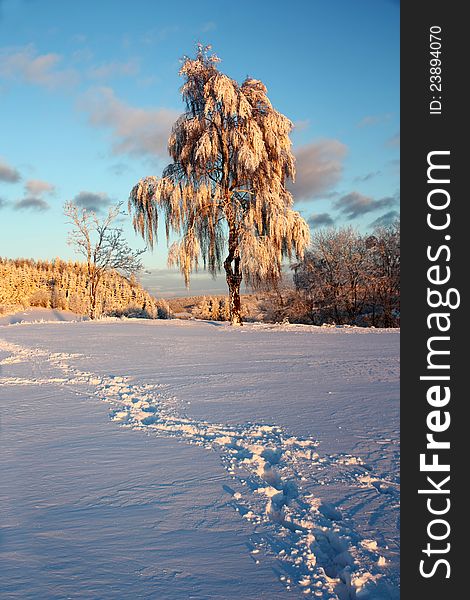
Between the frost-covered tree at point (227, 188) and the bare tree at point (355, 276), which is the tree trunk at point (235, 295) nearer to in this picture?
the frost-covered tree at point (227, 188)

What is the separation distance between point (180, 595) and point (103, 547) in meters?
0.55

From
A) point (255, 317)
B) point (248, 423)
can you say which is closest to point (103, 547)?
point (248, 423)

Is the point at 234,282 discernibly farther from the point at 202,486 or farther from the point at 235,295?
the point at 202,486

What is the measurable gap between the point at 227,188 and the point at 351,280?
1147 centimetres

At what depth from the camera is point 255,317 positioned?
2922cm

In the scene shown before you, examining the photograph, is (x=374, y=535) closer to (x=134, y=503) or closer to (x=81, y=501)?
(x=134, y=503)

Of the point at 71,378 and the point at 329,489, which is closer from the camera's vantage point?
the point at 329,489

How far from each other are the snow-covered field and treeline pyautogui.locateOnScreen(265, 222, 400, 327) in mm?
17321

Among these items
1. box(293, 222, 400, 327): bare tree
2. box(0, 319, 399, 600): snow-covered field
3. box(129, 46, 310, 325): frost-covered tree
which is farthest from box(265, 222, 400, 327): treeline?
box(0, 319, 399, 600): snow-covered field

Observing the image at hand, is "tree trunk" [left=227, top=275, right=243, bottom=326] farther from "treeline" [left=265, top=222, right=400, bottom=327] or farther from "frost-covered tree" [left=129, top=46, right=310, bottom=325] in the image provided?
"treeline" [left=265, top=222, right=400, bottom=327]

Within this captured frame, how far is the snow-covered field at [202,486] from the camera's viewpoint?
1.99m

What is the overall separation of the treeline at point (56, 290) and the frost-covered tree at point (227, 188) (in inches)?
596

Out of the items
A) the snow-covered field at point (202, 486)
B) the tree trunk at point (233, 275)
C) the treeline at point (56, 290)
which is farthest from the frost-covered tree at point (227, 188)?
the treeline at point (56, 290)

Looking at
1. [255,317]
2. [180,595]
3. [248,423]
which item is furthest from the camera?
[255,317]
